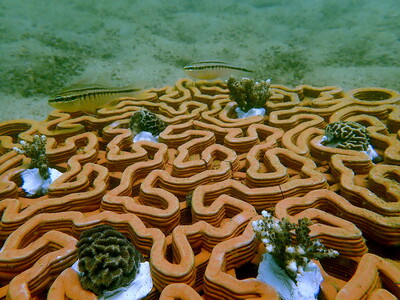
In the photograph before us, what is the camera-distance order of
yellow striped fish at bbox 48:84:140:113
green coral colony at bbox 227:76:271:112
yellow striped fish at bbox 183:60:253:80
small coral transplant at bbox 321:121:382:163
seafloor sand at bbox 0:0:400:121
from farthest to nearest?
seafloor sand at bbox 0:0:400:121, yellow striped fish at bbox 183:60:253:80, green coral colony at bbox 227:76:271:112, yellow striped fish at bbox 48:84:140:113, small coral transplant at bbox 321:121:382:163

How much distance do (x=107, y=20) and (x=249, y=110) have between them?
841 centimetres

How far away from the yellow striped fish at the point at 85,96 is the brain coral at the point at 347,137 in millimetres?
3420

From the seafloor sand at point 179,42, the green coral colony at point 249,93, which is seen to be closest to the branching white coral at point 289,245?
the green coral colony at point 249,93

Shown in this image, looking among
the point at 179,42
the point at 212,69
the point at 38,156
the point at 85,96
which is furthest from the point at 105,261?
the point at 179,42

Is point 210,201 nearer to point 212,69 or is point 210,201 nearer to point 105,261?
point 105,261

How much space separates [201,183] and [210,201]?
252mm

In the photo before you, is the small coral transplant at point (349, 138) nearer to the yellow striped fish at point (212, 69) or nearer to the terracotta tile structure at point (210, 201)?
the terracotta tile structure at point (210, 201)

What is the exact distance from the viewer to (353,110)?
14.5 feet

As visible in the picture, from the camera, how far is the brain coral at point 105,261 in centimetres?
205

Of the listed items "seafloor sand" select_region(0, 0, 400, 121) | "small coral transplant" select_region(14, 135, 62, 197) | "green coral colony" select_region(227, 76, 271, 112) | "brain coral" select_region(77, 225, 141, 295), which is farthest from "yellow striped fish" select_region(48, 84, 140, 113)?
"brain coral" select_region(77, 225, 141, 295)

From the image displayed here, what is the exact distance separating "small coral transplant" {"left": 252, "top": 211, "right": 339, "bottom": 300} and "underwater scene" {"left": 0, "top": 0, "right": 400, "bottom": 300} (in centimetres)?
1

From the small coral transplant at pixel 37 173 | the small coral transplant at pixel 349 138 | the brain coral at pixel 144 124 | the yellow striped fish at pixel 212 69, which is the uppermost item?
the yellow striped fish at pixel 212 69

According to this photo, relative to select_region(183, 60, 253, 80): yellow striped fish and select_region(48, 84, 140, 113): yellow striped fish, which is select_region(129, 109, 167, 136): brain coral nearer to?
select_region(48, 84, 140, 113): yellow striped fish

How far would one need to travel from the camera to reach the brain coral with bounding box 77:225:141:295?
6.71 feet
